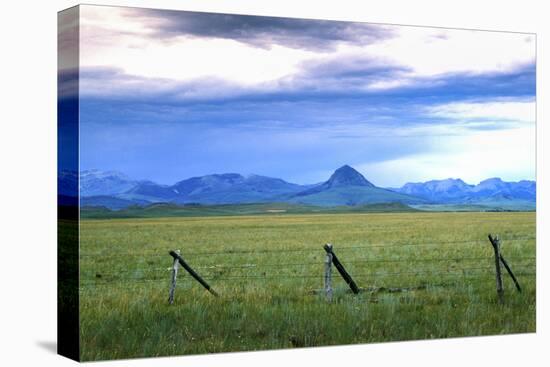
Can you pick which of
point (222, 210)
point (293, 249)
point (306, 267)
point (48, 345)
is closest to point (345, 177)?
point (293, 249)

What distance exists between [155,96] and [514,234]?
347 inches

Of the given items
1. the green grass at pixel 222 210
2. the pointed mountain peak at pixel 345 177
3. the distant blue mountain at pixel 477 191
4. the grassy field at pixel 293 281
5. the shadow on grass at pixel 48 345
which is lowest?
the shadow on grass at pixel 48 345

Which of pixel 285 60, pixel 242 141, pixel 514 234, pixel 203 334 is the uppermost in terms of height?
pixel 285 60

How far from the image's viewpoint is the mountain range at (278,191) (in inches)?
813

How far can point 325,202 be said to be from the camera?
76.5ft

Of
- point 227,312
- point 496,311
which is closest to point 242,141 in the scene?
point 227,312

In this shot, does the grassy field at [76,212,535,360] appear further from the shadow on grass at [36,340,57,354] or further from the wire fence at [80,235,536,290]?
the shadow on grass at [36,340,57,354]

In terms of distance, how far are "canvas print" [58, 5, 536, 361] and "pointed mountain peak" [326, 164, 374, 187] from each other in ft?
0.13

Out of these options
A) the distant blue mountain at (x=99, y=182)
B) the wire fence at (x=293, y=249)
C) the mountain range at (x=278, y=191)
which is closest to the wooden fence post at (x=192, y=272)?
the wire fence at (x=293, y=249)

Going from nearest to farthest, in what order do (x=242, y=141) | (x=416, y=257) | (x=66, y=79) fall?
1. (x=66, y=79)
2. (x=242, y=141)
3. (x=416, y=257)

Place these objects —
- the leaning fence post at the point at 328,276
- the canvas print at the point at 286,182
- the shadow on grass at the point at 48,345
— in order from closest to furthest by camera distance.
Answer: the canvas print at the point at 286,182
the shadow on grass at the point at 48,345
the leaning fence post at the point at 328,276

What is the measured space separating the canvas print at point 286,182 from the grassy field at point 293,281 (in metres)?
0.04

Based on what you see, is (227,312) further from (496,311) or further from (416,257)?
(496,311)

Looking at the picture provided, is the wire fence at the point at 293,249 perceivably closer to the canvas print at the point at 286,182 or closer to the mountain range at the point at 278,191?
the canvas print at the point at 286,182
